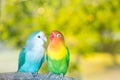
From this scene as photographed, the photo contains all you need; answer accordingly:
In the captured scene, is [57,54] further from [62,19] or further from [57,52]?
[62,19]

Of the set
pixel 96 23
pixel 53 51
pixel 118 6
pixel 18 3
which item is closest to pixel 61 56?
pixel 53 51

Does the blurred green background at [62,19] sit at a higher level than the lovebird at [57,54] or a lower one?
higher

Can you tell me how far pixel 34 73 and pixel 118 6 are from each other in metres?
0.75

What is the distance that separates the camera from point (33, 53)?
79 cm

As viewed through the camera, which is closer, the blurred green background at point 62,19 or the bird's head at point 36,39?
the bird's head at point 36,39

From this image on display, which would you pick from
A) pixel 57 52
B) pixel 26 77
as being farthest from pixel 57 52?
pixel 26 77

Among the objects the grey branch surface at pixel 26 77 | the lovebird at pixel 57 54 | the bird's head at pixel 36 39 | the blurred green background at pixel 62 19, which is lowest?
the grey branch surface at pixel 26 77

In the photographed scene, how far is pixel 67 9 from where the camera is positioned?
1.56 m

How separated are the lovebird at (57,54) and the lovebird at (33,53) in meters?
0.02

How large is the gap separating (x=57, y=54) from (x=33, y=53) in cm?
6

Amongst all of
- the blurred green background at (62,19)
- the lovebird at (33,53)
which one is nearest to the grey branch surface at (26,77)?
the lovebird at (33,53)

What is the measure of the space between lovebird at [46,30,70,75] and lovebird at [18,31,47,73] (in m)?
0.02

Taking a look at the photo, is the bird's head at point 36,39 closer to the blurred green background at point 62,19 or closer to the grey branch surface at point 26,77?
the grey branch surface at point 26,77

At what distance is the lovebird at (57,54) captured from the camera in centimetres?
77
